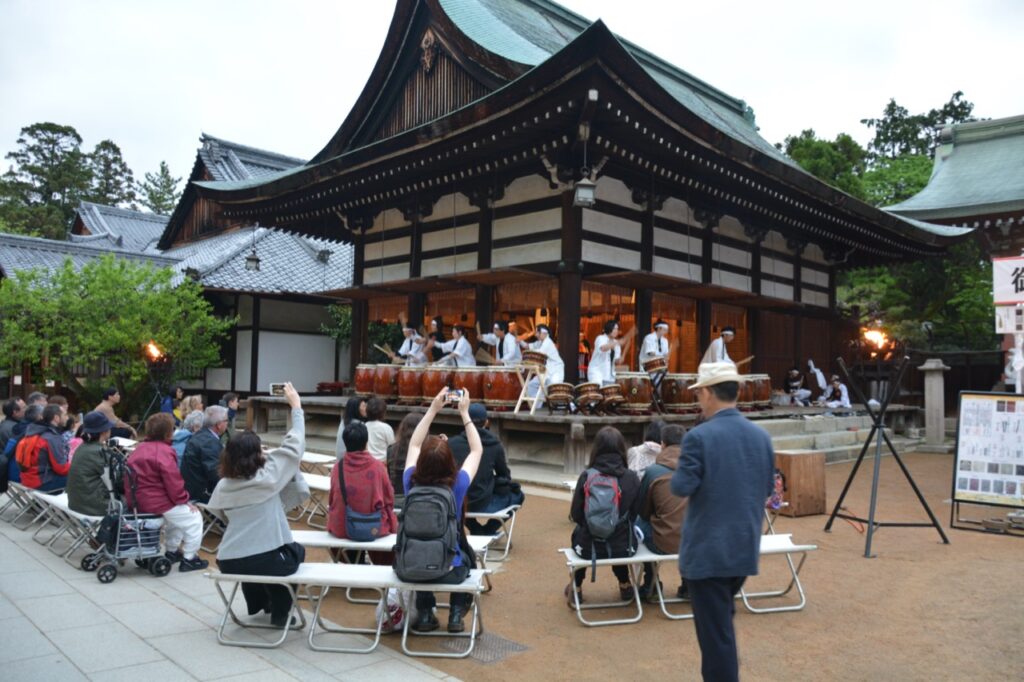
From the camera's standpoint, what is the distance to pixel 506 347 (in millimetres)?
12141

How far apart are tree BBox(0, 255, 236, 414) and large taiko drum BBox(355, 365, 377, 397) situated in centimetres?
576

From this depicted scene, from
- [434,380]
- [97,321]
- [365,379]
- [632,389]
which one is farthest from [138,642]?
[97,321]

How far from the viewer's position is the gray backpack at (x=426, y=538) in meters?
3.93

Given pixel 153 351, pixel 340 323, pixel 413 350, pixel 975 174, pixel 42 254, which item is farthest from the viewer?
pixel 42 254

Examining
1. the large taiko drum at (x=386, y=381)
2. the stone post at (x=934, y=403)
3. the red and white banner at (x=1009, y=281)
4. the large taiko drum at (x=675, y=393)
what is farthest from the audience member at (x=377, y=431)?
the stone post at (x=934, y=403)

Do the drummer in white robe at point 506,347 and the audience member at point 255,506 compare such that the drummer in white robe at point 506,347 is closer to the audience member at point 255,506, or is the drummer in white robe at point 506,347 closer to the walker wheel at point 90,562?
the walker wheel at point 90,562

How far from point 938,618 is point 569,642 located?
2569 millimetres

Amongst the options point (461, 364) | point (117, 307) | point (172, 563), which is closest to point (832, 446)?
point (461, 364)

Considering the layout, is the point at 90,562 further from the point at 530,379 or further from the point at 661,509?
the point at 530,379

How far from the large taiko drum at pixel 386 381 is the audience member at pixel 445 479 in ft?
27.2

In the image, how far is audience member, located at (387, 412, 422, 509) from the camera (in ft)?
18.7

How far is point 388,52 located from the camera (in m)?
15.0

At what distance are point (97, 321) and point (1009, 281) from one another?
1719 centimetres

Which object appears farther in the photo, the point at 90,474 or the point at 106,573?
the point at 90,474
